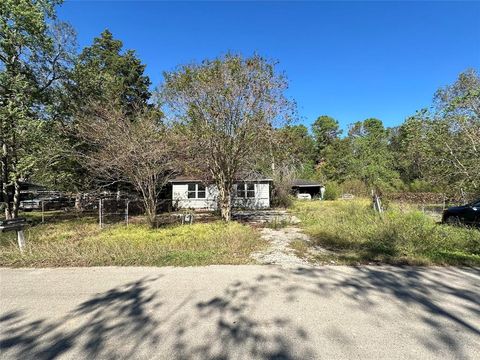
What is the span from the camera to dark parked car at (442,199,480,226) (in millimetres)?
11289

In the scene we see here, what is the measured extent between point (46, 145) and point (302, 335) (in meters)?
13.6

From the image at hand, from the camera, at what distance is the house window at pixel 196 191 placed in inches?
950

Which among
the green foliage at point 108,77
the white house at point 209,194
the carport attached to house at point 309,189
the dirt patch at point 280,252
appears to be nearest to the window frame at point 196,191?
the white house at point 209,194

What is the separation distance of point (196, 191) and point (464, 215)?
1757 centimetres

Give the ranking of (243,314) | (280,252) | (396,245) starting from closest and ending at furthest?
(243,314) → (396,245) → (280,252)

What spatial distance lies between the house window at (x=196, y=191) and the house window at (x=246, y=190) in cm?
289

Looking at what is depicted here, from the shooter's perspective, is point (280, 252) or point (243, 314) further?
point (280, 252)

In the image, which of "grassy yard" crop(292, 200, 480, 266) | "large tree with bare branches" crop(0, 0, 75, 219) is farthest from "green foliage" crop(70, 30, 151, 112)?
"grassy yard" crop(292, 200, 480, 266)

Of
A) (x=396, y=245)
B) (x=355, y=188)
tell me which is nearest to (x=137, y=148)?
(x=396, y=245)

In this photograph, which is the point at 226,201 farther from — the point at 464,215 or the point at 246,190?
the point at 246,190

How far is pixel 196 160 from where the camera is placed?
1258cm

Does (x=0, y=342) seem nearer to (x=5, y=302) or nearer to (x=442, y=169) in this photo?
(x=5, y=302)

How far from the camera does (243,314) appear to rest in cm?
373

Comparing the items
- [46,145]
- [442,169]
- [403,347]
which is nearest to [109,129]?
[46,145]
